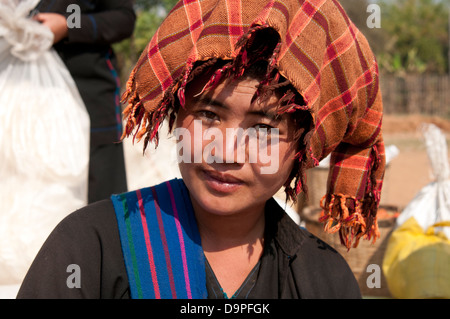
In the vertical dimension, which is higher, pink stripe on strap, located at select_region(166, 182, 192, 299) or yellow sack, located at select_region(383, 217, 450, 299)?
pink stripe on strap, located at select_region(166, 182, 192, 299)

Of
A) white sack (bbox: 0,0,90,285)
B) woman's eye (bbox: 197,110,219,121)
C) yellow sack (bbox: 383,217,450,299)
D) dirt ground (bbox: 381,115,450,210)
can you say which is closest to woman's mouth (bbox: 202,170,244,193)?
woman's eye (bbox: 197,110,219,121)

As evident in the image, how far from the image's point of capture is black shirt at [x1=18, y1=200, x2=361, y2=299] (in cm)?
121

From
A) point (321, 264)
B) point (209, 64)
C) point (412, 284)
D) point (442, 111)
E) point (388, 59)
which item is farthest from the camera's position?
point (388, 59)

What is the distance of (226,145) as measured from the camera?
1260mm

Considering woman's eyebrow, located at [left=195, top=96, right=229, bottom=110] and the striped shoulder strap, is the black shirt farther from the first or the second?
woman's eyebrow, located at [left=195, top=96, right=229, bottom=110]

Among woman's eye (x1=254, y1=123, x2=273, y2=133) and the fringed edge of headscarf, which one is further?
the fringed edge of headscarf

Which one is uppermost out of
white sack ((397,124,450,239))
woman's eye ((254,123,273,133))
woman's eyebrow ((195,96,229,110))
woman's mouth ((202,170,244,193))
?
woman's eyebrow ((195,96,229,110))

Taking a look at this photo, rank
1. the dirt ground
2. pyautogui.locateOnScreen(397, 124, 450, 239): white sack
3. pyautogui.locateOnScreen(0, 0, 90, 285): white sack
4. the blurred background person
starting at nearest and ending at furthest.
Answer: pyautogui.locateOnScreen(0, 0, 90, 285): white sack, the blurred background person, pyautogui.locateOnScreen(397, 124, 450, 239): white sack, the dirt ground

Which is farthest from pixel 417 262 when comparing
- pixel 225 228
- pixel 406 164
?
pixel 406 164

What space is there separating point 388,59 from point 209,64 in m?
20.2

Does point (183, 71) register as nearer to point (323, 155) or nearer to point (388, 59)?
point (323, 155)

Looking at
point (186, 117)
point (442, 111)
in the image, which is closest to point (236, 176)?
point (186, 117)

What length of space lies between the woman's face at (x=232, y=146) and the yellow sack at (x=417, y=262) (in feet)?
4.89

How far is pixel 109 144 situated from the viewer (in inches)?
96.7
